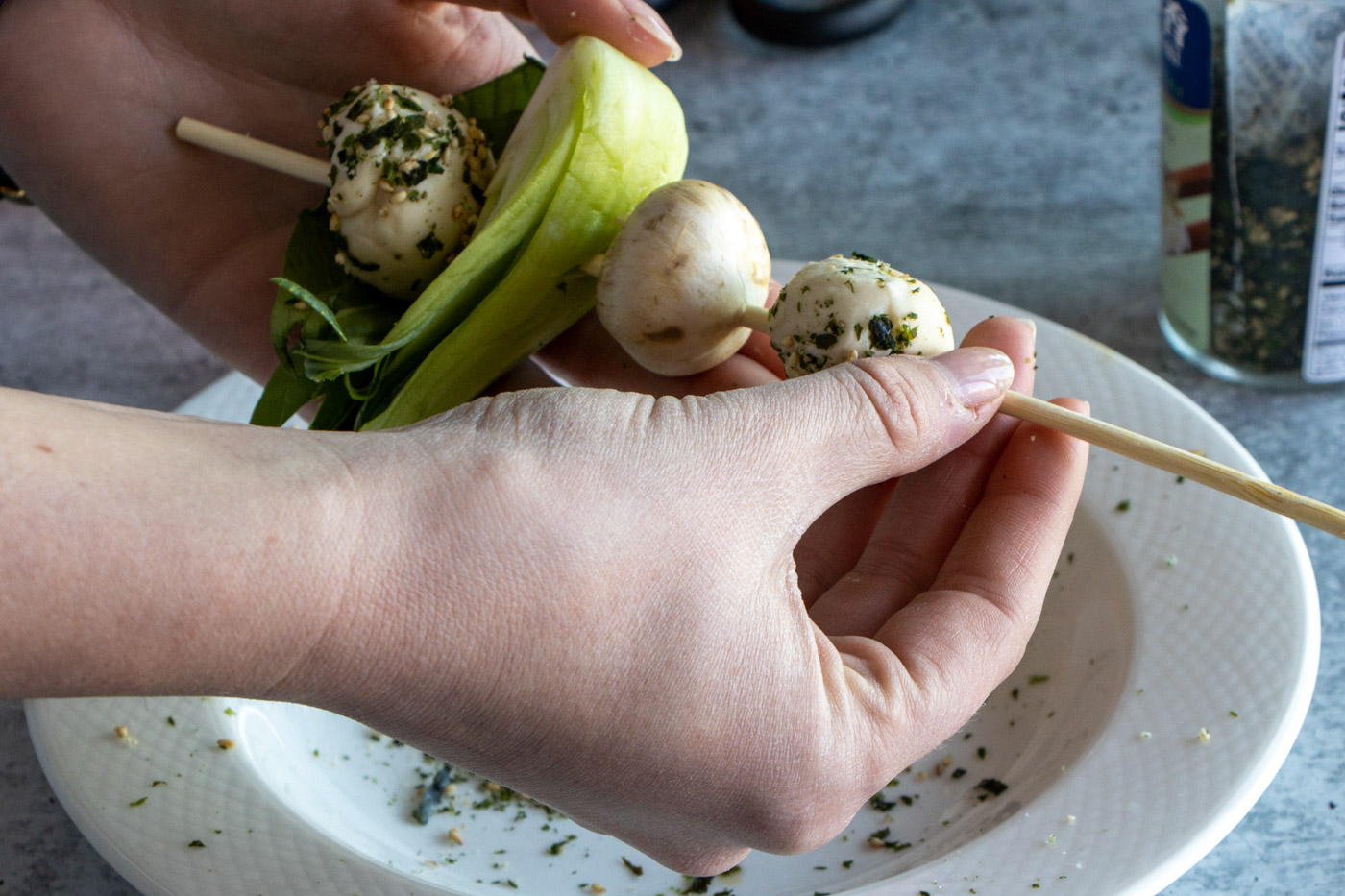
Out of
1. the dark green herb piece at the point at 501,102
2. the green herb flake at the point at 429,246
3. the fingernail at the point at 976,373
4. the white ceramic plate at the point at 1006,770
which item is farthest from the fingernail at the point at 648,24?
the white ceramic plate at the point at 1006,770

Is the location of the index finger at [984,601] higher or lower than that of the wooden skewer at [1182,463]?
lower

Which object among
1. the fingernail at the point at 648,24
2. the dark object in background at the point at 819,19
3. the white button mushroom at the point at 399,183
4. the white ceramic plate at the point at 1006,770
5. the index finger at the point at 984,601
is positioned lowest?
the white ceramic plate at the point at 1006,770

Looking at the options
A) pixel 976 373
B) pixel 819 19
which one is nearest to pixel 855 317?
pixel 976 373

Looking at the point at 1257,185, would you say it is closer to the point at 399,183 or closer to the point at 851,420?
the point at 851,420

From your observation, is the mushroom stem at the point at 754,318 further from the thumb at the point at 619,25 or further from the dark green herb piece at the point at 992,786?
the dark green herb piece at the point at 992,786

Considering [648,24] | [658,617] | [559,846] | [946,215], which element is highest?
[648,24]

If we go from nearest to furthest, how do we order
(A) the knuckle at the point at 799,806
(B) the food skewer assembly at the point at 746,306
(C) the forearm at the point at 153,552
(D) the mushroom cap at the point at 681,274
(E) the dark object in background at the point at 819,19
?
(C) the forearm at the point at 153,552
(A) the knuckle at the point at 799,806
(B) the food skewer assembly at the point at 746,306
(D) the mushroom cap at the point at 681,274
(E) the dark object in background at the point at 819,19

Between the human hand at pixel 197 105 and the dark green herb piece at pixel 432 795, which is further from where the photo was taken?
the human hand at pixel 197 105
